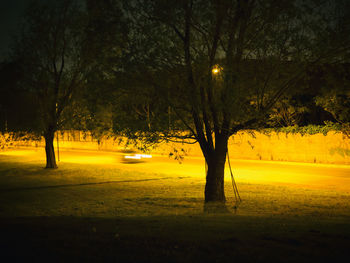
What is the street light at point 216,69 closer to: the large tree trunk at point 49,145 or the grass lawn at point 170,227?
the grass lawn at point 170,227

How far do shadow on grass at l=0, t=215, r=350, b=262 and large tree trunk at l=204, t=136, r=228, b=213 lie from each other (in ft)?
14.1

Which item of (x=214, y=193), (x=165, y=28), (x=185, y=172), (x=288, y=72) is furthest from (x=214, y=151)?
(x=185, y=172)

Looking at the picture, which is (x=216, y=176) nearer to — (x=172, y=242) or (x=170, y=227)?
(x=170, y=227)

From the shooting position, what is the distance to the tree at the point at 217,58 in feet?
32.5

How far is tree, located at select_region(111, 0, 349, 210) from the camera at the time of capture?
9.91 m

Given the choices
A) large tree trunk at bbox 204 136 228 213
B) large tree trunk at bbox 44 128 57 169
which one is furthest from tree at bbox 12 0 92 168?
large tree trunk at bbox 204 136 228 213

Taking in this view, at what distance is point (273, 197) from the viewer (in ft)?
41.0

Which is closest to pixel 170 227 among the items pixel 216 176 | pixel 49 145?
pixel 216 176

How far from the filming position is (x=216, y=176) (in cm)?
1147

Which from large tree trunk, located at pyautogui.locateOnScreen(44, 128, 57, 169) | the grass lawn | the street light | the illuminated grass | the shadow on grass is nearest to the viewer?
the shadow on grass

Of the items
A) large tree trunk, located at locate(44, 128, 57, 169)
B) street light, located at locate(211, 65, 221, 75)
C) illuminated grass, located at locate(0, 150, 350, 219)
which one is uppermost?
street light, located at locate(211, 65, 221, 75)

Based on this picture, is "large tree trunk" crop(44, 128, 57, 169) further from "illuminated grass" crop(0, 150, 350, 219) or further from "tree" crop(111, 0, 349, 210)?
"tree" crop(111, 0, 349, 210)

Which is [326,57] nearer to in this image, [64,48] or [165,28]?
[165,28]

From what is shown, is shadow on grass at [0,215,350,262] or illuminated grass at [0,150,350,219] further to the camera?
illuminated grass at [0,150,350,219]
